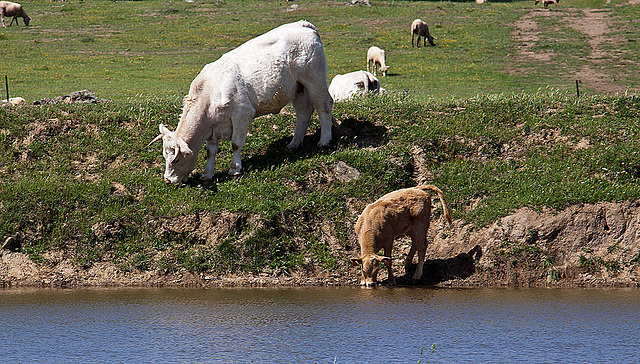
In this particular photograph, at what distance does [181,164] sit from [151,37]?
29.5m

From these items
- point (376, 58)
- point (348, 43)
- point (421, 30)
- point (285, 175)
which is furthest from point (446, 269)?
point (421, 30)

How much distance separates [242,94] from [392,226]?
426 cm

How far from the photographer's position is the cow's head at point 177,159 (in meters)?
13.3

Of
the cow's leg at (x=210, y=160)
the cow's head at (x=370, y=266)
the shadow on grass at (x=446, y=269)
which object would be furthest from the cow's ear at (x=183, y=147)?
the shadow on grass at (x=446, y=269)

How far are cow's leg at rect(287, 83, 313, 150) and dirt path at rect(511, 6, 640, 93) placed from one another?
17.4 metres

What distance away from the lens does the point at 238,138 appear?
13.9m

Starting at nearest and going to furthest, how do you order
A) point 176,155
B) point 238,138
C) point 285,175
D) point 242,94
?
point 176,155
point 285,175
point 242,94
point 238,138

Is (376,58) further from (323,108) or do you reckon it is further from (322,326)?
(322,326)

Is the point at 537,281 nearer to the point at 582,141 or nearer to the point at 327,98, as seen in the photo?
the point at 582,141

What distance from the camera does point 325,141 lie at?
579 inches

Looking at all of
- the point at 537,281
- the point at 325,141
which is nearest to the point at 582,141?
the point at 537,281

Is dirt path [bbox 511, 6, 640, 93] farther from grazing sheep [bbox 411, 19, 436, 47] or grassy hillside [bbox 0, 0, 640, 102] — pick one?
grazing sheep [bbox 411, 19, 436, 47]

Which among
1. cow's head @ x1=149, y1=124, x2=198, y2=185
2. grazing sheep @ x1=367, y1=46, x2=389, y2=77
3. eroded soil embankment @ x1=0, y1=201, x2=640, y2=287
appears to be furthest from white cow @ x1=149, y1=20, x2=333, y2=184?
grazing sheep @ x1=367, y1=46, x2=389, y2=77

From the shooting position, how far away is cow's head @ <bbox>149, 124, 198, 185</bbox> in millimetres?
13320
